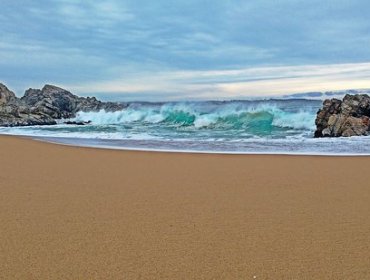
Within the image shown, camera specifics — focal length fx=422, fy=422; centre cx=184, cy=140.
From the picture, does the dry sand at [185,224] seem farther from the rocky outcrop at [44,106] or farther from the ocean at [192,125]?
the rocky outcrop at [44,106]

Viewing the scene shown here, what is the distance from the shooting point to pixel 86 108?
48.0 metres

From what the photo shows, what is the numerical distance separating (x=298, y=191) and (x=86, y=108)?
4501 centimetres

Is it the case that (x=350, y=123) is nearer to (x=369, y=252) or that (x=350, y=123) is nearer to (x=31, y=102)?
(x=369, y=252)

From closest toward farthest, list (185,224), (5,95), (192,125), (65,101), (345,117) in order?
(185,224)
(345,117)
(192,125)
(5,95)
(65,101)

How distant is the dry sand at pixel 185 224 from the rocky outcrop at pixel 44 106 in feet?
96.6

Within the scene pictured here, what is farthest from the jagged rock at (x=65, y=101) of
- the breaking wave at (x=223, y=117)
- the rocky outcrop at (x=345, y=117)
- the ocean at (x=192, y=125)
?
the rocky outcrop at (x=345, y=117)

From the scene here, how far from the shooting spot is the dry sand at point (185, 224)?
266 centimetres

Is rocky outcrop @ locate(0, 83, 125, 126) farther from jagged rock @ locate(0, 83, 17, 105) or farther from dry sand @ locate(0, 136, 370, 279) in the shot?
dry sand @ locate(0, 136, 370, 279)

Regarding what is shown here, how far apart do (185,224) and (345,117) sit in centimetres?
1570

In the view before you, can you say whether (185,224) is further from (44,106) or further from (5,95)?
(5,95)

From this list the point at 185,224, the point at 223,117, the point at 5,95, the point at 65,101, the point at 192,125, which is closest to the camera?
the point at 185,224

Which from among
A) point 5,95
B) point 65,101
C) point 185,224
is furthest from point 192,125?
point 185,224

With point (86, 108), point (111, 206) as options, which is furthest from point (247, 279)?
point (86, 108)

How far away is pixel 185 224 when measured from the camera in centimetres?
360
